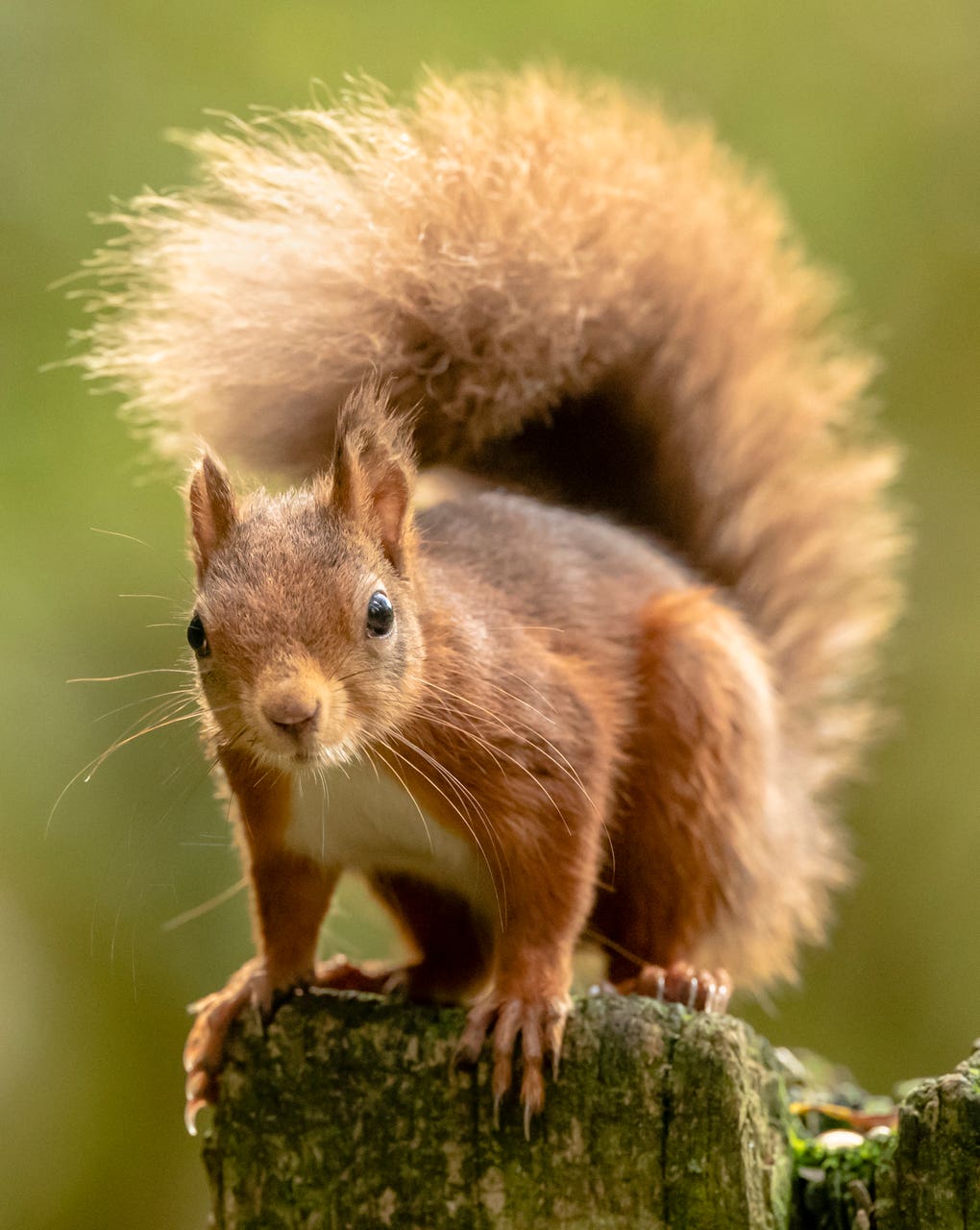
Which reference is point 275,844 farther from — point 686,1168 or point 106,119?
point 106,119

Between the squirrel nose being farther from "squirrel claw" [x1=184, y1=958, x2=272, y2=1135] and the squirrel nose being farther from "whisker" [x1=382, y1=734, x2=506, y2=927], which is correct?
"squirrel claw" [x1=184, y1=958, x2=272, y2=1135]

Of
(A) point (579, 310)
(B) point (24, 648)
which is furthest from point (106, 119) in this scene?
(A) point (579, 310)

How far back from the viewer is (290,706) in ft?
4.35

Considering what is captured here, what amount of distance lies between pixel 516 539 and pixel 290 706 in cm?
67

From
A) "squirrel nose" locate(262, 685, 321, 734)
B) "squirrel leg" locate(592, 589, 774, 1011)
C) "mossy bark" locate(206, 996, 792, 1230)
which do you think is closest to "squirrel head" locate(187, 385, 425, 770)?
"squirrel nose" locate(262, 685, 321, 734)

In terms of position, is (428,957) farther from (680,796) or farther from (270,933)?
(680,796)

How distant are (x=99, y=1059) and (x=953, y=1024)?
2.03 metres

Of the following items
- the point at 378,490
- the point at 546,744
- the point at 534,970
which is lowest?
the point at 534,970

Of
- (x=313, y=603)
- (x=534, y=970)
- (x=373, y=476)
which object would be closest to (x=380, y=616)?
(x=313, y=603)

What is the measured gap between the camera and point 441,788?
5.37 feet

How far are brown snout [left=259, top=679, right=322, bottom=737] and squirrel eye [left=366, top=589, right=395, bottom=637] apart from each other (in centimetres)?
13

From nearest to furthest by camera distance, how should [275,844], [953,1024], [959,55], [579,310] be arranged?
[275,844]
[579,310]
[953,1024]
[959,55]

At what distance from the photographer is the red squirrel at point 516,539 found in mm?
1544

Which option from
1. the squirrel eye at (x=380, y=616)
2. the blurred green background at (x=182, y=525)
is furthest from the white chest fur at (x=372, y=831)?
the blurred green background at (x=182, y=525)
